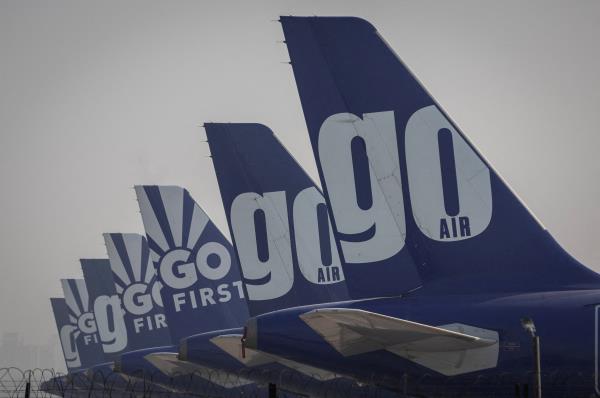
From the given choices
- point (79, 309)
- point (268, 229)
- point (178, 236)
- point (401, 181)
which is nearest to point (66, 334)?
point (79, 309)

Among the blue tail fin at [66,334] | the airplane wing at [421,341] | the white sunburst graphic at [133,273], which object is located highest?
the white sunburst graphic at [133,273]

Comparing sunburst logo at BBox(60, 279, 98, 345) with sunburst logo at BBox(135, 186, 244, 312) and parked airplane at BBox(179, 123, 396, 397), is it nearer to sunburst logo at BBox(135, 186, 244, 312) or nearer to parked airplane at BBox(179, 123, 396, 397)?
sunburst logo at BBox(135, 186, 244, 312)

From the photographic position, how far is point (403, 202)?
1939 centimetres

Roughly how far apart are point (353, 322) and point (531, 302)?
10.7ft

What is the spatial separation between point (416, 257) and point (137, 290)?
2697 cm

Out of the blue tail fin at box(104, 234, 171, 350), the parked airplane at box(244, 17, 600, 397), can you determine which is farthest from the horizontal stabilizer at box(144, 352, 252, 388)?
the parked airplane at box(244, 17, 600, 397)

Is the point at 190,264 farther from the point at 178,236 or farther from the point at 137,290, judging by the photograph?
the point at 137,290

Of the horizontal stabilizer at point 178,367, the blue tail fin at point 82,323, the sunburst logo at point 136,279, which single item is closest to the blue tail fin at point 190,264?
the horizontal stabilizer at point 178,367

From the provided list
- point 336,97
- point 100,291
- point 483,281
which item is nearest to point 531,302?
point 483,281

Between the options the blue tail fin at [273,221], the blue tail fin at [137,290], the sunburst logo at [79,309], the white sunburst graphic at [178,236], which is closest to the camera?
the blue tail fin at [273,221]

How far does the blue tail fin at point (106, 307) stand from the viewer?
171 ft

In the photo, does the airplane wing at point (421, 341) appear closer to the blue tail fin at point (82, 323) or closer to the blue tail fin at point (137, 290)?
the blue tail fin at point (137, 290)

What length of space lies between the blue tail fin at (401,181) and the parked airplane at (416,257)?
2 centimetres

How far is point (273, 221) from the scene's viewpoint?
2778cm
